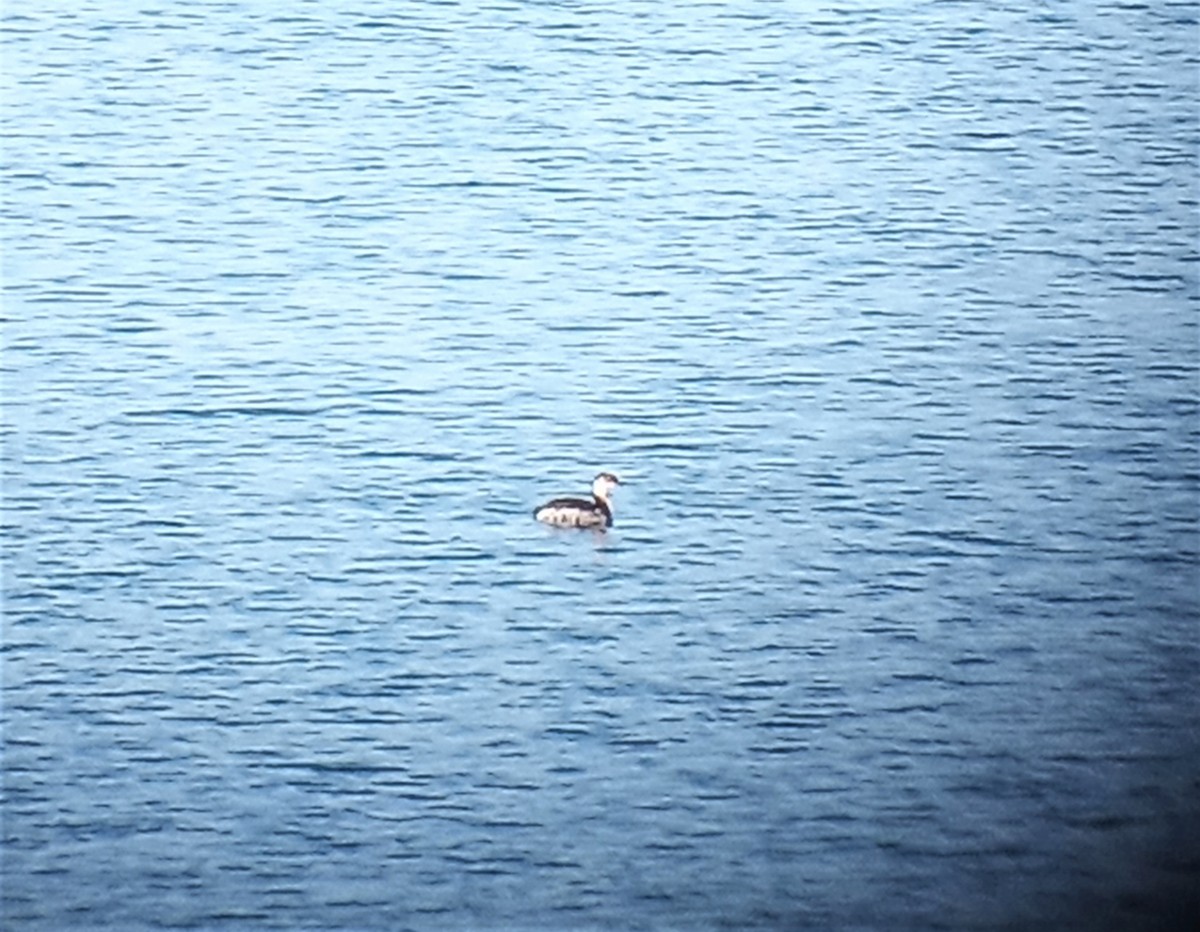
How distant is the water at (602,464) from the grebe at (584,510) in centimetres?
48

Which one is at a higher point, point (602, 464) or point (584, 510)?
point (584, 510)

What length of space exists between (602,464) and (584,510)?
2425 millimetres

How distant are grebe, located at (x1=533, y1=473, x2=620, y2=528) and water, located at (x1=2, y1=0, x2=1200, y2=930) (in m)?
0.48

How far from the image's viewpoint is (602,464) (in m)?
44.5

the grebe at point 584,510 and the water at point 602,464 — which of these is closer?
the water at point 602,464

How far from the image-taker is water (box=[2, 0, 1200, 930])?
116 ft

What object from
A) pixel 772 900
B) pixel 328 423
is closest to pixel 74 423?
pixel 328 423

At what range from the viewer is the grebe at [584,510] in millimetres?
42188

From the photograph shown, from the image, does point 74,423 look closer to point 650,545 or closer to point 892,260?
point 650,545

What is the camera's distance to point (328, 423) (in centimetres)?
4594

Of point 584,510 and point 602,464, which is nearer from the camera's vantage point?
point 584,510

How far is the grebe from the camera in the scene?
Answer: 42.2 m

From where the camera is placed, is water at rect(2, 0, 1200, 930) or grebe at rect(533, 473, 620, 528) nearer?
water at rect(2, 0, 1200, 930)

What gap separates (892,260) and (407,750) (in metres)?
16.8
